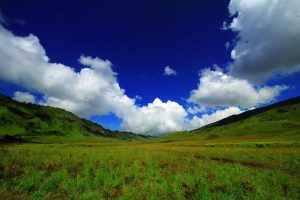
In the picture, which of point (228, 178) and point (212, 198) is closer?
point (212, 198)

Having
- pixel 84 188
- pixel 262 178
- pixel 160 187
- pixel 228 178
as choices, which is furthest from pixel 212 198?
pixel 84 188

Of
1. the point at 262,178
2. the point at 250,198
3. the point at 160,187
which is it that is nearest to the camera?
Result: the point at 250,198

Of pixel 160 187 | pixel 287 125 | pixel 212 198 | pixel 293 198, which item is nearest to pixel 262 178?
pixel 293 198

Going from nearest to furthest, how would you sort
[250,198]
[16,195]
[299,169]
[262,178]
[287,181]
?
[250,198] → [16,195] → [287,181] → [262,178] → [299,169]

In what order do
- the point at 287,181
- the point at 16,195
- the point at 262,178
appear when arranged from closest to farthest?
the point at 16,195
the point at 287,181
the point at 262,178

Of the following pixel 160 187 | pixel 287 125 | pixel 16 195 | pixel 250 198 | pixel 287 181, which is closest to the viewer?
pixel 250 198

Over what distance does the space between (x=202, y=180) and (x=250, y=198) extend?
394 cm

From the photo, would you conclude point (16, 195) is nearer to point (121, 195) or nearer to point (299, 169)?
point (121, 195)

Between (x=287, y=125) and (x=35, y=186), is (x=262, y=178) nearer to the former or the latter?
(x=35, y=186)

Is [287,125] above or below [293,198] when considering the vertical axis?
above

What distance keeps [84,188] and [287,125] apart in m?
211

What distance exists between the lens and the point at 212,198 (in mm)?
10828

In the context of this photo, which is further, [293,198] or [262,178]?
[262,178]

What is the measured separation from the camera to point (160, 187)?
12742mm
